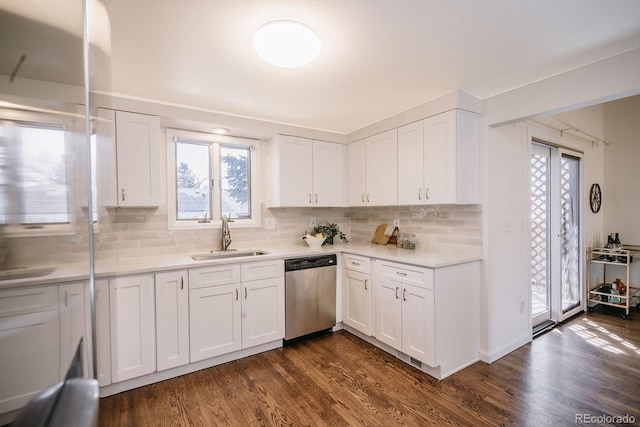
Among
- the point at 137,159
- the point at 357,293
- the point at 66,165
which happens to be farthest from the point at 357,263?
the point at 66,165

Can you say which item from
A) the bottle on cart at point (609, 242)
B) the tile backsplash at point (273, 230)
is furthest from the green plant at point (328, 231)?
the bottle on cart at point (609, 242)

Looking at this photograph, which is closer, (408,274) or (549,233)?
(408,274)

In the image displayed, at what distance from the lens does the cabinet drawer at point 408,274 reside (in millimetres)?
2266

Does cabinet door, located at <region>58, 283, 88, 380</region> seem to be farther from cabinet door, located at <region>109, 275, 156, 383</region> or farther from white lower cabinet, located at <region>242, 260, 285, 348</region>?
white lower cabinet, located at <region>242, 260, 285, 348</region>

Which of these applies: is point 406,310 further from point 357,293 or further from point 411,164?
point 411,164

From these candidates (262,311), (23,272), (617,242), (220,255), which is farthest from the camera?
(617,242)

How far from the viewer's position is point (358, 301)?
299cm

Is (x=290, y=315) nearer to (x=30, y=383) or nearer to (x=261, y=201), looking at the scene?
(x=261, y=201)

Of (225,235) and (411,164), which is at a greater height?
(411,164)

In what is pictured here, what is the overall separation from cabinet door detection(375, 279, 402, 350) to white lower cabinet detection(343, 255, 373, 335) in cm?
14

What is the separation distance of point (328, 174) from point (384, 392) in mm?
2314

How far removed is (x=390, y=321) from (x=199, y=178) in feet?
7.84

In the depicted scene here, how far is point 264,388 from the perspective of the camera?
216cm

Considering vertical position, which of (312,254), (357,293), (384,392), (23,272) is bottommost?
(384,392)
